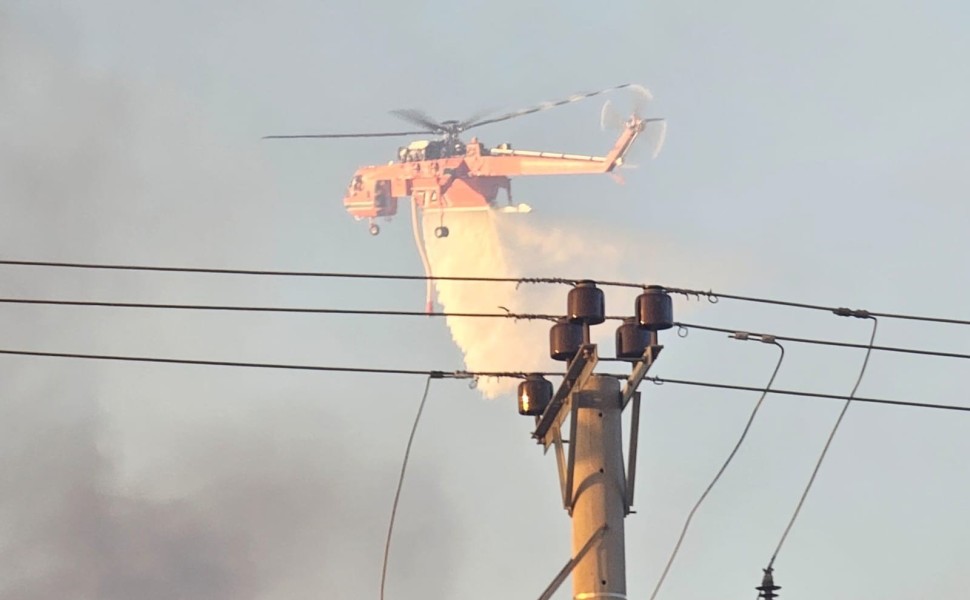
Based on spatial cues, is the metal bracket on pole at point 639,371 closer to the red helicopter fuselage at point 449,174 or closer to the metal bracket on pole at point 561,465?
the metal bracket on pole at point 561,465

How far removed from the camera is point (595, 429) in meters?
30.0

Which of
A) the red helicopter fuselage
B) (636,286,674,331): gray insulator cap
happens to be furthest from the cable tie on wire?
the red helicopter fuselage

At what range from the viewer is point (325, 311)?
105 ft

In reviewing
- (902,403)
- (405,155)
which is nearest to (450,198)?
(405,155)

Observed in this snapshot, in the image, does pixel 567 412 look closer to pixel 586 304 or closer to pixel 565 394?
pixel 565 394

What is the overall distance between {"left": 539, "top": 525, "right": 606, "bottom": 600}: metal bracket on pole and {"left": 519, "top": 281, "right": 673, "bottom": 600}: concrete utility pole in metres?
0.02

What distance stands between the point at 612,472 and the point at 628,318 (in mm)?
2585

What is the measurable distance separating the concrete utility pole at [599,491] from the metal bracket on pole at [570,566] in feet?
0.11

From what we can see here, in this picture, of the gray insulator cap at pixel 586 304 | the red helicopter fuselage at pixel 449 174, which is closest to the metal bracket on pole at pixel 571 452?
the gray insulator cap at pixel 586 304

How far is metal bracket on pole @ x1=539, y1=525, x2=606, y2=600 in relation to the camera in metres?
29.2

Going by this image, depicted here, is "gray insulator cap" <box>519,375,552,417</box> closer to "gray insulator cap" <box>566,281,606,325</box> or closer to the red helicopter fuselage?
"gray insulator cap" <box>566,281,606,325</box>

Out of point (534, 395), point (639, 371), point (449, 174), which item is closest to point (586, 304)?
point (639, 371)

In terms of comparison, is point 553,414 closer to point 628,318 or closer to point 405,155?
point 628,318

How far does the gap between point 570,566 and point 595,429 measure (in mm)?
2218
